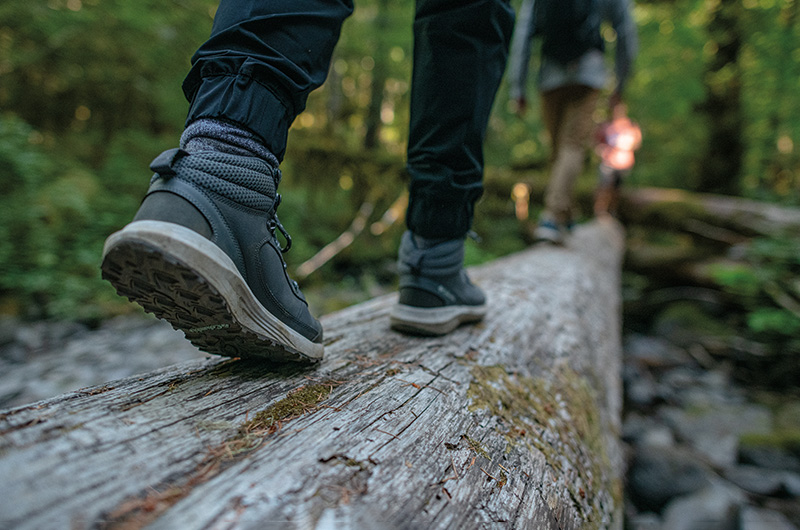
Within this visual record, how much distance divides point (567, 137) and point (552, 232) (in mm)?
965

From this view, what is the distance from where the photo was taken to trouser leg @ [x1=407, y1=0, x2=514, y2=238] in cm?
128

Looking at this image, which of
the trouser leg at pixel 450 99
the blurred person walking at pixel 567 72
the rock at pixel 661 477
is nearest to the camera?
the trouser leg at pixel 450 99

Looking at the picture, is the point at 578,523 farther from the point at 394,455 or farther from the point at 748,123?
the point at 748,123

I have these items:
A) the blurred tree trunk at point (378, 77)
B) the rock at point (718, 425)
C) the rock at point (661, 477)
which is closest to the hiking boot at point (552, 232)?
the rock at point (718, 425)

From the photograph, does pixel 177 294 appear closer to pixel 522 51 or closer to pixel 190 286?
pixel 190 286

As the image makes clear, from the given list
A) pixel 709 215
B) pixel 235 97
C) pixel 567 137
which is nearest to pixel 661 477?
pixel 235 97

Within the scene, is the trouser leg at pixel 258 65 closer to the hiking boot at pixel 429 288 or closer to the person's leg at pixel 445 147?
the person's leg at pixel 445 147

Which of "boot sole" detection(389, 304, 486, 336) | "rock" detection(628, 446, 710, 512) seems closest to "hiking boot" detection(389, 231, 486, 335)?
"boot sole" detection(389, 304, 486, 336)

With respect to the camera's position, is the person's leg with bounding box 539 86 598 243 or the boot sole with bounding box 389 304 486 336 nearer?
the boot sole with bounding box 389 304 486 336

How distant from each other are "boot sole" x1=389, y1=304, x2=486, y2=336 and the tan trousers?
3033mm

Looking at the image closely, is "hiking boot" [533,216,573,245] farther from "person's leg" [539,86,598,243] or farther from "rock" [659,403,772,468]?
"rock" [659,403,772,468]

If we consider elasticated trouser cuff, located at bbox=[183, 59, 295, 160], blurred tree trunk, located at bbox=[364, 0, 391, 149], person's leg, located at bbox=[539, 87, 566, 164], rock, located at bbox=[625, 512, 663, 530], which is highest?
blurred tree trunk, located at bbox=[364, 0, 391, 149]

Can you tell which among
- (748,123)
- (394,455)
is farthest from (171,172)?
(748,123)

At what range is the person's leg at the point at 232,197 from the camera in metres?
0.79
